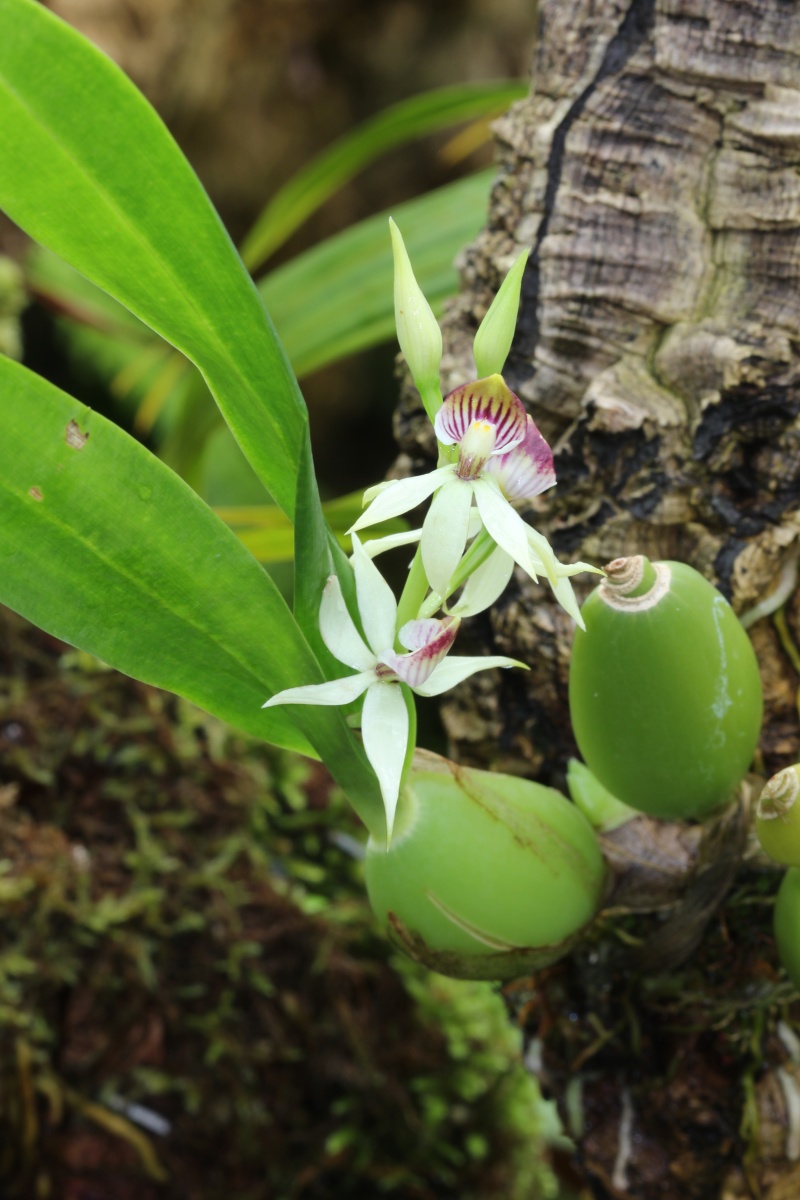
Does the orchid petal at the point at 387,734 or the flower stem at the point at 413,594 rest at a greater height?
the flower stem at the point at 413,594

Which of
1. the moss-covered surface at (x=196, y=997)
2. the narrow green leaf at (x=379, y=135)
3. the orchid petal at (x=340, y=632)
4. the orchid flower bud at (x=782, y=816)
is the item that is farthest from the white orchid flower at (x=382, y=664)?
the narrow green leaf at (x=379, y=135)

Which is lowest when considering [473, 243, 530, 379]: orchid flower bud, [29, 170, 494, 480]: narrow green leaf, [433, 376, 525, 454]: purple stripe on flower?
[29, 170, 494, 480]: narrow green leaf

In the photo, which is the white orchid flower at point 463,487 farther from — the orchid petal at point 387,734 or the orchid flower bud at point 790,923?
the orchid flower bud at point 790,923

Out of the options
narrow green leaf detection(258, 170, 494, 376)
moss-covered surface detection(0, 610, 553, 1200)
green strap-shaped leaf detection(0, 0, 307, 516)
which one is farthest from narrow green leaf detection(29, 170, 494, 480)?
green strap-shaped leaf detection(0, 0, 307, 516)

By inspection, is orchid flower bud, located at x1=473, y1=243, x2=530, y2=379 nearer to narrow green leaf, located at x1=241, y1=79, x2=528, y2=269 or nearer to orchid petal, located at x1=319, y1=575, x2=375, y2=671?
orchid petal, located at x1=319, y1=575, x2=375, y2=671

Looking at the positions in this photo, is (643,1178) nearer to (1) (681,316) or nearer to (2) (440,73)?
(1) (681,316)

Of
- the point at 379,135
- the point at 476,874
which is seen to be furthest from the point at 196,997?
the point at 379,135
